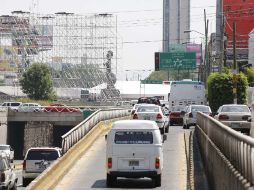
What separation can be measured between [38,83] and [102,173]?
120765 millimetres

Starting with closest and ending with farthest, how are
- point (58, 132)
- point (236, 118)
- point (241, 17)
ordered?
point (236, 118) < point (58, 132) < point (241, 17)

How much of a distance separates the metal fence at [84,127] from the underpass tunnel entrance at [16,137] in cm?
1945

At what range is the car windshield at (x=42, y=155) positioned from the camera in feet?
134

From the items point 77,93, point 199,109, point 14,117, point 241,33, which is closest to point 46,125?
point 14,117

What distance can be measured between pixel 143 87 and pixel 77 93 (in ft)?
96.8

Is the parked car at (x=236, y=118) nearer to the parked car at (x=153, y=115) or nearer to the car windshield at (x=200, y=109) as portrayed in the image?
the parked car at (x=153, y=115)

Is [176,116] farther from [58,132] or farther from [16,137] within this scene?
[16,137]

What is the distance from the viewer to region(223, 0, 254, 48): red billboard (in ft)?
618

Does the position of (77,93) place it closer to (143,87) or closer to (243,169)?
(143,87)

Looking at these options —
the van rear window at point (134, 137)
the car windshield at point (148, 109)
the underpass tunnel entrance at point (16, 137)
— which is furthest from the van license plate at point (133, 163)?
the underpass tunnel entrance at point (16, 137)

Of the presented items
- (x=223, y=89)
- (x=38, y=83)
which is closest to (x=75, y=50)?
(x=38, y=83)

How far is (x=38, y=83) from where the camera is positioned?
15062 cm

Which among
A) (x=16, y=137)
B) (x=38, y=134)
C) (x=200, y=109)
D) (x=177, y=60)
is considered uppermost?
(x=177, y=60)

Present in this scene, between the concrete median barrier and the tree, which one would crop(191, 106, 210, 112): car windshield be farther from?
the tree
